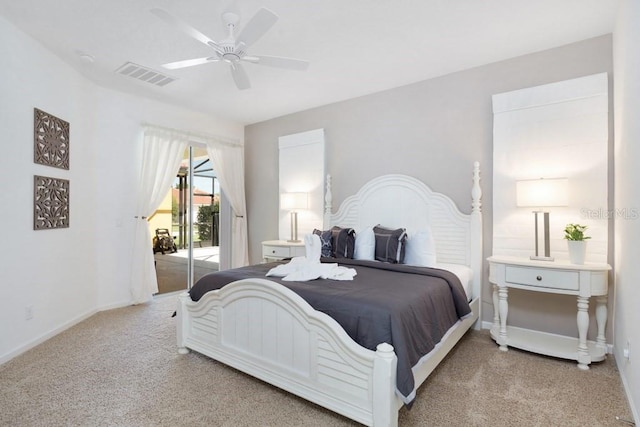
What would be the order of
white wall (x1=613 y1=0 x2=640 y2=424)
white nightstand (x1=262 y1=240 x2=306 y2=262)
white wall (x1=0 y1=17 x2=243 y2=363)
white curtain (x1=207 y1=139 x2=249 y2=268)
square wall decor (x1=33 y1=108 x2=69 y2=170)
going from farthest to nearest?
1. white curtain (x1=207 y1=139 x2=249 y2=268)
2. white nightstand (x1=262 y1=240 x2=306 y2=262)
3. square wall decor (x1=33 y1=108 x2=69 y2=170)
4. white wall (x1=0 y1=17 x2=243 y2=363)
5. white wall (x1=613 y1=0 x2=640 y2=424)

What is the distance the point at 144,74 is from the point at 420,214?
335 centimetres

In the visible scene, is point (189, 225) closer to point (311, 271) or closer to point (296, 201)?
point (296, 201)

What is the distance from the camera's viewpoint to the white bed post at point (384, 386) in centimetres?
162

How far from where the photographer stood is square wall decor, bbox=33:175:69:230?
9.70 ft

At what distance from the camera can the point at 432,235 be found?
138 inches

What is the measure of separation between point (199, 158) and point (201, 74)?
1832 millimetres

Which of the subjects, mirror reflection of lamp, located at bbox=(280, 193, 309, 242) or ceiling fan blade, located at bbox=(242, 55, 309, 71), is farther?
mirror reflection of lamp, located at bbox=(280, 193, 309, 242)

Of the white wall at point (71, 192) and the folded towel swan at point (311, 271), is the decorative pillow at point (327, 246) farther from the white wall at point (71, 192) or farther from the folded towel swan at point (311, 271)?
the white wall at point (71, 192)

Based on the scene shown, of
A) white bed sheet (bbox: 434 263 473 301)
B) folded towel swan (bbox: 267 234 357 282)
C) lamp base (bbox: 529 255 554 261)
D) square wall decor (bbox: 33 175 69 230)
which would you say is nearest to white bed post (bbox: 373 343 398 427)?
folded towel swan (bbox: 267 234 357 282)

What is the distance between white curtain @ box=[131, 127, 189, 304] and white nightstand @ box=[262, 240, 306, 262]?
150cm

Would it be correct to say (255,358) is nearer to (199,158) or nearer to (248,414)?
(248,414)

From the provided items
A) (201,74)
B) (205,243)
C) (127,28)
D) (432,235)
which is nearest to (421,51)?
(432,235)

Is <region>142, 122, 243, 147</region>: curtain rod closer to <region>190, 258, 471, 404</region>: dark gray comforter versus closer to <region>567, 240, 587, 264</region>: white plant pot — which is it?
<region>190, 258, 471, 404</region>: dark gray comforter

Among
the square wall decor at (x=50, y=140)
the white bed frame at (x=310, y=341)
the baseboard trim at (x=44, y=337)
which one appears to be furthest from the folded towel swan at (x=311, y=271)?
the square wall decor at (x=50, y=140)
